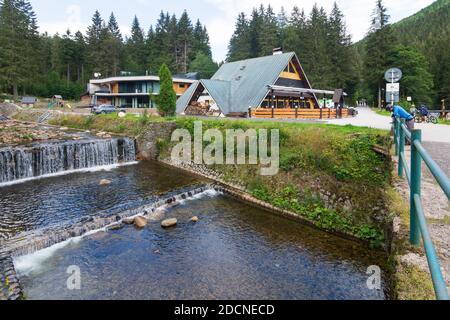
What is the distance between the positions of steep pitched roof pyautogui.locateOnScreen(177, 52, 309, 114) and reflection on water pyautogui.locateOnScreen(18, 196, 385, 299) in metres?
19.9

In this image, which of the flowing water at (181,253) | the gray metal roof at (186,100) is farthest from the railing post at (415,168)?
the gray metal roof at (186,100)

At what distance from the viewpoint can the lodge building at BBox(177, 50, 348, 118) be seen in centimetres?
2833

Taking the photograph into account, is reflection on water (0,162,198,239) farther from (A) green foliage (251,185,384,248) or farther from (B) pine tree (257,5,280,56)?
(B) pine tree (257,5,280,56)

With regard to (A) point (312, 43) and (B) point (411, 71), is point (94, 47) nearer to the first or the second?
(A) point (312, 43)

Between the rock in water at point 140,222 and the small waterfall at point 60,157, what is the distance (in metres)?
10.5

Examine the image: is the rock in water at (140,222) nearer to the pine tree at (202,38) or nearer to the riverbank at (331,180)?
the riverbank at (331,180)

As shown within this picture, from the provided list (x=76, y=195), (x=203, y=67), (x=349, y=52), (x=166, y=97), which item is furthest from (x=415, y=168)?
(x=203, y=67)

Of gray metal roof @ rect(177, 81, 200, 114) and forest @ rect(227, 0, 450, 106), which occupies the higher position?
forest @ rect(227, 0, 450, 106)

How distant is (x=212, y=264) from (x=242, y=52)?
69086mm

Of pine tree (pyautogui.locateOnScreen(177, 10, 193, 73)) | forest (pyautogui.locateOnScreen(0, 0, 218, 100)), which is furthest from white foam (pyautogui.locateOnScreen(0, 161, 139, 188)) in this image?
pine tree (pyautogui.locateOnScreen(177, 10, 193, 73))

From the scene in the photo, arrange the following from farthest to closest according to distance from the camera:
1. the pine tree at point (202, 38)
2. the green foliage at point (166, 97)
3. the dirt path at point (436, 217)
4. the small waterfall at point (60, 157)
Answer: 1. the pine tree at point (202, 38)
2. the green foliage at point (166, 97)
3. the small waterfall at point (60, 157)
4. the dirt path at point (436, 217)

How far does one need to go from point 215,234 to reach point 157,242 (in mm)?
2023

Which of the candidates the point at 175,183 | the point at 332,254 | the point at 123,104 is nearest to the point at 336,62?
the point at 123,104

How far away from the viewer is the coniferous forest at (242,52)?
166 feet
